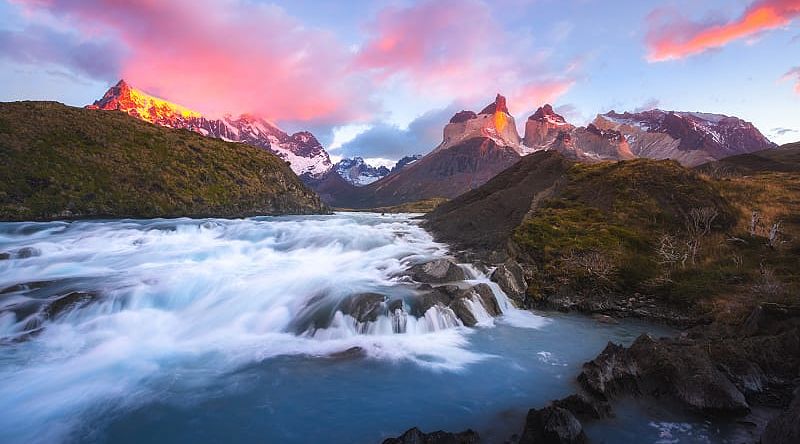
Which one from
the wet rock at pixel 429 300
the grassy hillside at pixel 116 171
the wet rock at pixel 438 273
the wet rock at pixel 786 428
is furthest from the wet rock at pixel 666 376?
the grassy hillside at pixel 116 171

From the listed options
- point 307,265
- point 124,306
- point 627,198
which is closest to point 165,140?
point 307,265

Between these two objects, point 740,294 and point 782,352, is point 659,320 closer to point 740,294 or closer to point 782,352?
point 740,294

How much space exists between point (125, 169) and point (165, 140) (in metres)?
17.2

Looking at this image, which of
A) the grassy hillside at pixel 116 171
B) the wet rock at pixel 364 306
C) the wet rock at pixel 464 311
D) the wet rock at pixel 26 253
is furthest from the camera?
the grassy hillside at pixel 116 171

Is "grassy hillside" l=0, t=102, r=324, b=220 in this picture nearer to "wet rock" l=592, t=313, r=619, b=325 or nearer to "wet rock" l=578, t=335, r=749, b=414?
"wet rock" l=592, t=313, r=619, b=325

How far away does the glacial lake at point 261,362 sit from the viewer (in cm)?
1144

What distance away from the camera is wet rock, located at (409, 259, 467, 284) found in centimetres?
2448

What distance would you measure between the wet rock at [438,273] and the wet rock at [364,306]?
4576mm

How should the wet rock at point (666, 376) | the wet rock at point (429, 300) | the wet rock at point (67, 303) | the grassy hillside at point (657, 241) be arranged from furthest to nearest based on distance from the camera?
the grassy hillside at point (657, 241) → the wet rock at point (429, 300) → the wet rock at point (67, 303) → the wet rock at point (666, 376)

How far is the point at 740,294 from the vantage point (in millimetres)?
19250

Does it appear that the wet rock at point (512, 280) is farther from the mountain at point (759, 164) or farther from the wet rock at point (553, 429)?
the mountain at point (759, 164)

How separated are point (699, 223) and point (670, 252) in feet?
17.0

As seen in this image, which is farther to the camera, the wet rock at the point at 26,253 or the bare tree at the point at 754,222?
the wet rock at the point at 26,253

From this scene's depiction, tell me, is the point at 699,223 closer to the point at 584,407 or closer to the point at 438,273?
the point at 438,273
